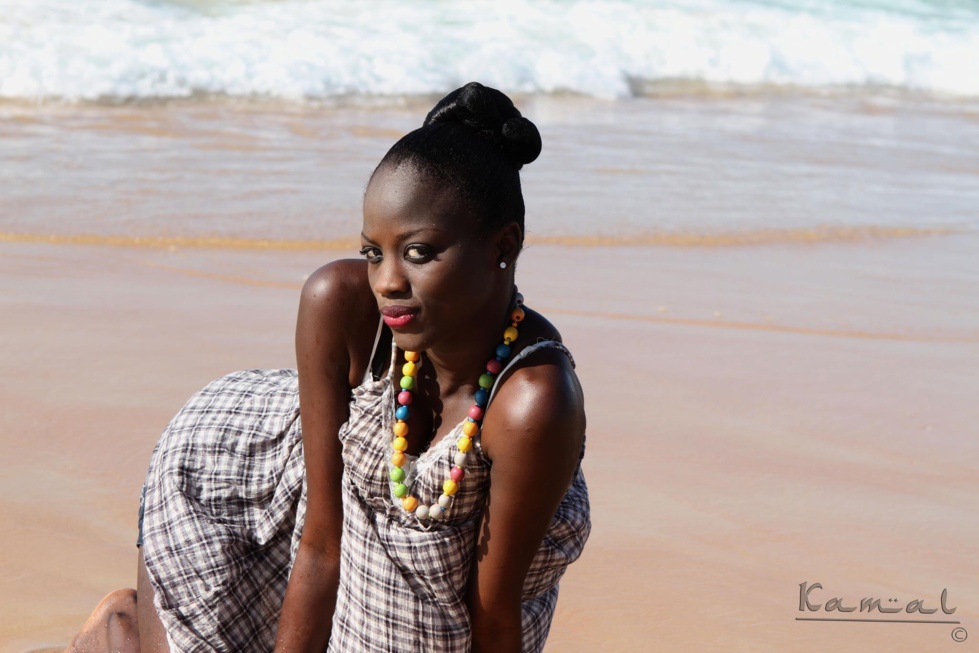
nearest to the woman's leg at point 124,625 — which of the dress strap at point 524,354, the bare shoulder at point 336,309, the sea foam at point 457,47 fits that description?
the bare shoulder at point 336,309

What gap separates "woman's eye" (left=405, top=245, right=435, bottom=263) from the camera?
1.78m

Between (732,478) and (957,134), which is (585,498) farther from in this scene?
(957,134)

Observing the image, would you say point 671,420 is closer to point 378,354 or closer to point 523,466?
point 378,354

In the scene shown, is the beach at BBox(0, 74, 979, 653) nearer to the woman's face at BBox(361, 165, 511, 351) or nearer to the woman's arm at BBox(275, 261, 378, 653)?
the woman's arm at BBox(275, 261, 378, 653)

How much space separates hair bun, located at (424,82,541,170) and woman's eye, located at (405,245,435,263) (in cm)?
21

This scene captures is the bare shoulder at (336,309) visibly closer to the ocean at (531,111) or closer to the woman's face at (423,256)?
the woman's face at (423,256)

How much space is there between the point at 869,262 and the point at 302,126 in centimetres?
451

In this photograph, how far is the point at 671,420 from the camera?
369cm

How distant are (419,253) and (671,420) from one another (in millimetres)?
2066

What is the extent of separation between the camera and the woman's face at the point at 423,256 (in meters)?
1.78

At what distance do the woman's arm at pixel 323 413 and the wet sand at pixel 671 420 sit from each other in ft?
2.49

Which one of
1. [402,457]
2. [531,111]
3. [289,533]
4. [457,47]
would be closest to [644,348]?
[289,533]

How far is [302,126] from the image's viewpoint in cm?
865

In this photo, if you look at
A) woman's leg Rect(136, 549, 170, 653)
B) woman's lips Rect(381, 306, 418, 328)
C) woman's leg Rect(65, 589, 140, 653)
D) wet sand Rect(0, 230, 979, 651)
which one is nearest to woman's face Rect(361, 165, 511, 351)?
woman's lips Rect(381, 306, 418, 328)
